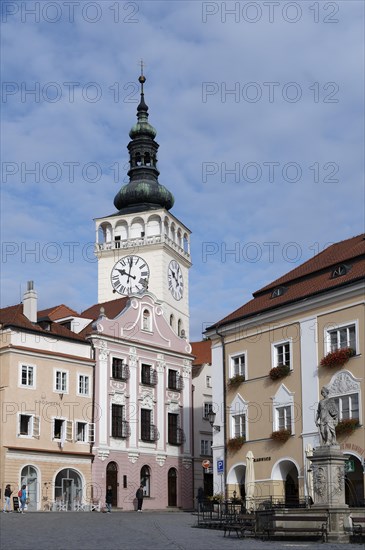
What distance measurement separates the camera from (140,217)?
73.2 meters

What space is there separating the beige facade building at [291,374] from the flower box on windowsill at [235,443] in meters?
0.05

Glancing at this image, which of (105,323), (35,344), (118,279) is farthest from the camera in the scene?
(118,279)

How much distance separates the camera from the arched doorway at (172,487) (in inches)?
2208

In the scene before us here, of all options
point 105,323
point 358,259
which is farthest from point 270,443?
point 105,323

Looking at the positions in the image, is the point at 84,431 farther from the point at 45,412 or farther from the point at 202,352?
the point at 202,352

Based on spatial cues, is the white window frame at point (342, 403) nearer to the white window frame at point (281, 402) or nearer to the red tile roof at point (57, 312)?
the white window frame at point (281, 402)

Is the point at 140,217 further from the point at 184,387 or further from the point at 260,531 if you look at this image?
the point at 260,531

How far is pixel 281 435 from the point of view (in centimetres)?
3791

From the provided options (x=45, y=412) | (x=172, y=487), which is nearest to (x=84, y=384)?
(x=45, y=412)

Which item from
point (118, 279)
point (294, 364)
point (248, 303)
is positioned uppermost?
point (118, 279)

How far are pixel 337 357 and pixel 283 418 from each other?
14.3ft

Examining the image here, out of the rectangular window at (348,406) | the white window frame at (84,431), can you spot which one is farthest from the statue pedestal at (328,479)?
the white window frame at (84,431)

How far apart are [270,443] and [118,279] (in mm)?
35221

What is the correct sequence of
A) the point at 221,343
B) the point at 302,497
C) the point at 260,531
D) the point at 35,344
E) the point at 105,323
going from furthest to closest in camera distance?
1. the point at 105,323
2. the point at 35,344
3. the point at 221,343
4. the point at 302,497
5. the point at 260,531
